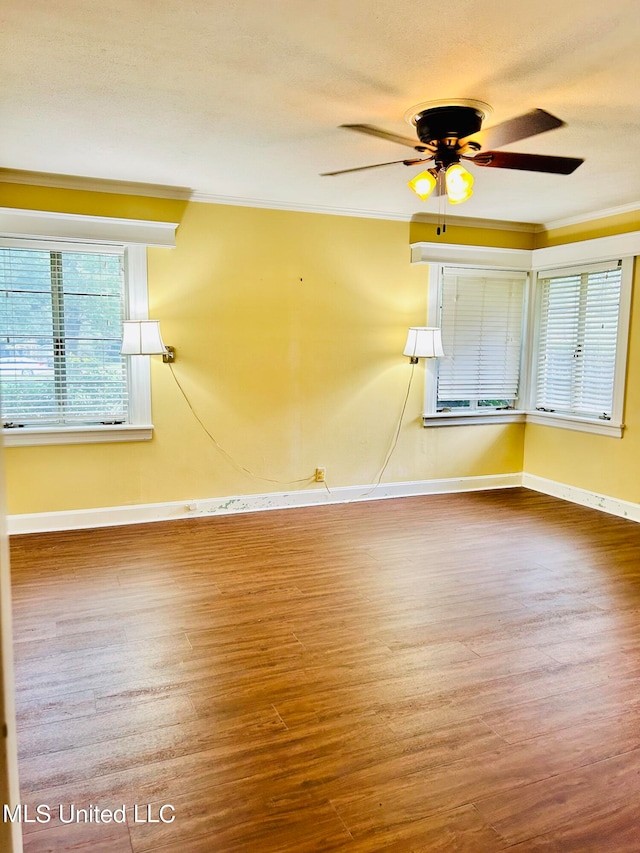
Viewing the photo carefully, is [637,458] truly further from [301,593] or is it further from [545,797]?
[545,797]

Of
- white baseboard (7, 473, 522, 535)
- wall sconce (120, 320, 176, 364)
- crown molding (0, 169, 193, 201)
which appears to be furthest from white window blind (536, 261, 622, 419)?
wall sconce (120, 320, 176, 364)

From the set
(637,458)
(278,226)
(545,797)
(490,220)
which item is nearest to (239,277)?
(278,226)

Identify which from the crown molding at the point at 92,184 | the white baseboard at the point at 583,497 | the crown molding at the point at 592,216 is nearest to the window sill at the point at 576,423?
the white baseboard at the point at 583,497

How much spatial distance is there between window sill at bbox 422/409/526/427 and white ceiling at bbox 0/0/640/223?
227cm

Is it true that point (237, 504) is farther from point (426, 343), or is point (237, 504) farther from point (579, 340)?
point (579, 340)

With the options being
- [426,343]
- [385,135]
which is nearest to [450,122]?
[385,135]

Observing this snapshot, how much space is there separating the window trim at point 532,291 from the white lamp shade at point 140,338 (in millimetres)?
2470

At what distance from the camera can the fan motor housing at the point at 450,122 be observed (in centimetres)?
280

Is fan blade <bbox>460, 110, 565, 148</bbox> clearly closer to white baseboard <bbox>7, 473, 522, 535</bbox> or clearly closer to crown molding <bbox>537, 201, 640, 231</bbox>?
crown molding <bbox>537, 201, 640, 231</bbox>

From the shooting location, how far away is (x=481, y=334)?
5703 millimetres

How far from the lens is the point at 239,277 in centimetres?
476

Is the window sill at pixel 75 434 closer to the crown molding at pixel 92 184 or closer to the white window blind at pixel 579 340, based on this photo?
the crown molding at pixel 92 184

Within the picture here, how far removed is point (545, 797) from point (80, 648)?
2045 millimetres

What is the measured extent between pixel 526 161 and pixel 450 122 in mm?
414
